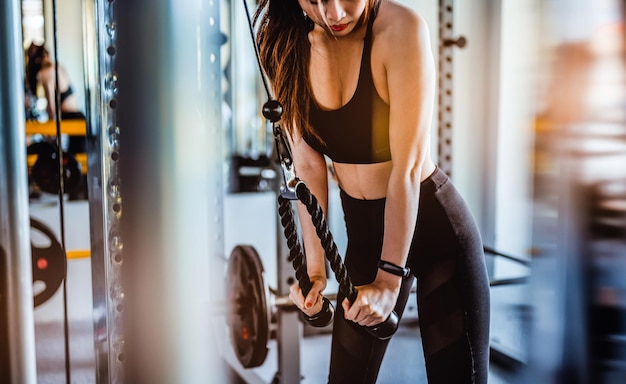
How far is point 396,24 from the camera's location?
1.03 metres

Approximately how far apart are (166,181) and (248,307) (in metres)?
0.57

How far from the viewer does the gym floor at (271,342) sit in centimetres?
123

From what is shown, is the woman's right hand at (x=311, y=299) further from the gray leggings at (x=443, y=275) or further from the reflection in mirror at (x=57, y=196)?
the reflection in mirror at (x=57, y=196)

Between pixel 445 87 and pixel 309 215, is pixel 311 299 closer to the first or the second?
pixel 309 215

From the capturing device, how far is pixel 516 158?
121 centimetres

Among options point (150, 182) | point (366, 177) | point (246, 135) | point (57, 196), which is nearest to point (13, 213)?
point (150, 182)

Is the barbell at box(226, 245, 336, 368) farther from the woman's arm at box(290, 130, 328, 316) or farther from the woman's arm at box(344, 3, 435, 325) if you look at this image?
the woman's arm at box(344, 3, 435, 325)

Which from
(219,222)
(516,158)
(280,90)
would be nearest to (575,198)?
(516,158)

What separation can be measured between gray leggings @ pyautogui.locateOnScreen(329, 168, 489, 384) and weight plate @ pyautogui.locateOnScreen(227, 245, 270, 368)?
2.35 feet

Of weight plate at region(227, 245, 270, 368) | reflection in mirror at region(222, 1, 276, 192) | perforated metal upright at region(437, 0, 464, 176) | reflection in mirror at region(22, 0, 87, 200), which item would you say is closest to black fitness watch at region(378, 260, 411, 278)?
perforated metal upright at region(437, 0, 464, 176)

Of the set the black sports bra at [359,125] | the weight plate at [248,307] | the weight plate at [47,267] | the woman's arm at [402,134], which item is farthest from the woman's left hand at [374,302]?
the weight plate at [47,267]

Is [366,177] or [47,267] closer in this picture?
[366,177]

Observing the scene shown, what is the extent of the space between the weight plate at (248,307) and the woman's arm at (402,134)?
29.2 inches

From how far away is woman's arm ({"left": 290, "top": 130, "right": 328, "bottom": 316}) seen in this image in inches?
46.8
